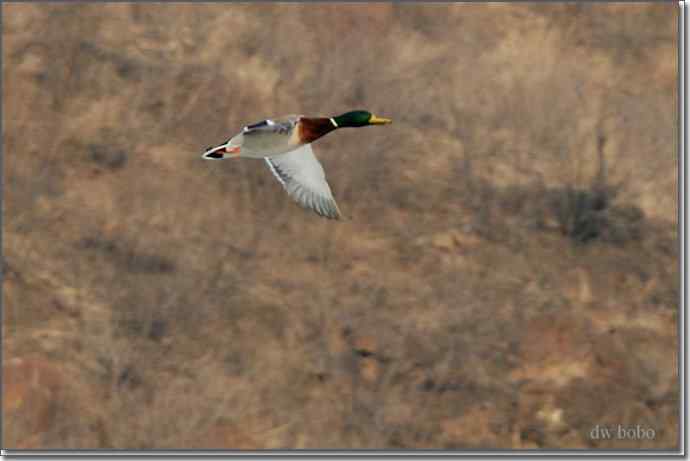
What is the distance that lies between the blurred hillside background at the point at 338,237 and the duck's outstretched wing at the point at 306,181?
8365 mm

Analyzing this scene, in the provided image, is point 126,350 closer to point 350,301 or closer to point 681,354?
point 350,301

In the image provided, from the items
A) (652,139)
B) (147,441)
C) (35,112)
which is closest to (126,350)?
(147,441)

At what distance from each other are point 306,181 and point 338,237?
1072cm

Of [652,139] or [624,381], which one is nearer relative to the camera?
[624,381]

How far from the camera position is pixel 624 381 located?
21750 millimetres

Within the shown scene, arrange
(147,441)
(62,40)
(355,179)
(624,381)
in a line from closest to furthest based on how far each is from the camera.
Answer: (147,441) → (624,381) → (355,179) → (62,40)

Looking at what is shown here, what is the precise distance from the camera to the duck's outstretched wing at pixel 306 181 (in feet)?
40.0

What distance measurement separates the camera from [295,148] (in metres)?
11.3

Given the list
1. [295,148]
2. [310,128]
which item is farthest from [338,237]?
[310,128]

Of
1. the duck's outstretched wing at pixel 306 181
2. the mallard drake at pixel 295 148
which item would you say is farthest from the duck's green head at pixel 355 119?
the duck's outstretched wing at pixel 306 181

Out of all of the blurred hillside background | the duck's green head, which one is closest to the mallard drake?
the duck's green head

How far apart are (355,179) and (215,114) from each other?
241 cm

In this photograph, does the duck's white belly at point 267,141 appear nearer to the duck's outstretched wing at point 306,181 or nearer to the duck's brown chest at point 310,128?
the duck's brown chest at point 310,128

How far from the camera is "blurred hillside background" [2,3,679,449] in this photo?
20891 mm
